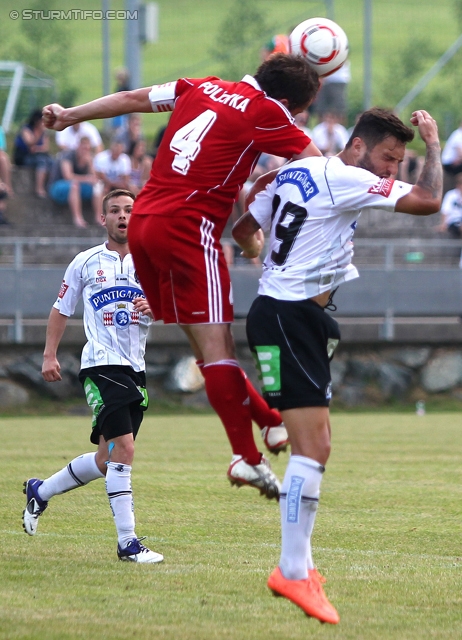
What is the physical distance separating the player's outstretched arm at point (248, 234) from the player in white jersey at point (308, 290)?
0.20 metres

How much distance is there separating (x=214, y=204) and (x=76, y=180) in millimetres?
14231

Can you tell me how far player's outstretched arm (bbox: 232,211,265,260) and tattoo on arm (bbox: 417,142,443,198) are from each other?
2.70ft

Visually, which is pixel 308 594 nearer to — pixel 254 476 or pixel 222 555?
pixel 254 476

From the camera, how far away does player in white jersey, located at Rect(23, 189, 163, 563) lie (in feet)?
21.3

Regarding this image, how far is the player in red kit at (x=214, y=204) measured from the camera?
5121 millimetres

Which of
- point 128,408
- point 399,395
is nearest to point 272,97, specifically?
point 128,408

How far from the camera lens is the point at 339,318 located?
1788 cm

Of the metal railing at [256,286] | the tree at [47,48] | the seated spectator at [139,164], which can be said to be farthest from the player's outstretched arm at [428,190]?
the tree at [47,48]

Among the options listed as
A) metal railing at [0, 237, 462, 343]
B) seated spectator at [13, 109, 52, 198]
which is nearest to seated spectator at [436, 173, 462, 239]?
metal railing at [0, 237, 462, 343]

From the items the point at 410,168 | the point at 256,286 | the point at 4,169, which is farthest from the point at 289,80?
the point at 410,168

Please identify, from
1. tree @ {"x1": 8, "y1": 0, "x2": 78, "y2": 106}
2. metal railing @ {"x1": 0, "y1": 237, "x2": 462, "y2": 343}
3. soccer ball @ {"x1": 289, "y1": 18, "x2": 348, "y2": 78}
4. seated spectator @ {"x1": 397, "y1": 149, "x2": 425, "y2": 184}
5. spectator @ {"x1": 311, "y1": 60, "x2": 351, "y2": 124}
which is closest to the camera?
soccer ball @ {"x1": 289, "y1": 18, "x2": 348, "y2": 78}

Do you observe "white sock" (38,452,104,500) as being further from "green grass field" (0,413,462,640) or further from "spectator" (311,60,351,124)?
"spectator" (311,60,351,124)

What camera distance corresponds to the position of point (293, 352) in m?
4.99

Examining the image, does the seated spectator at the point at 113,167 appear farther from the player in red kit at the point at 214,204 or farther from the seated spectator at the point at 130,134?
the player in red kit at the point at 214,204
